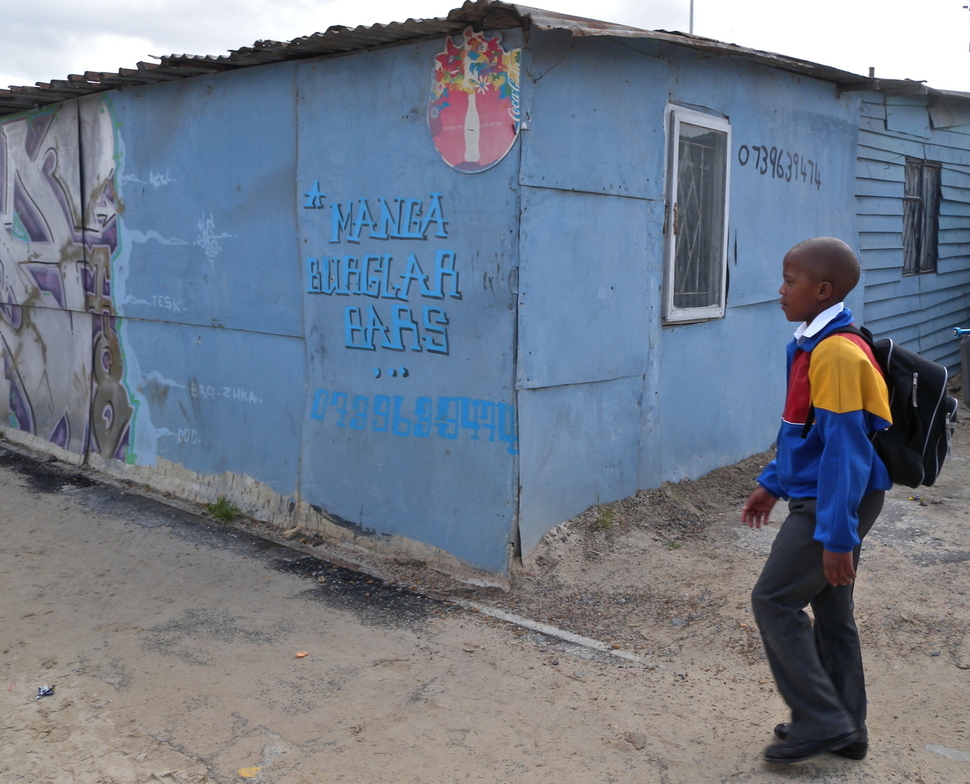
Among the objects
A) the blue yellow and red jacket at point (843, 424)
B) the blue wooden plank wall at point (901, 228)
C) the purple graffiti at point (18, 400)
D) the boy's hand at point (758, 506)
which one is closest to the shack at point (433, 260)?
the blue wooden plank wall at point (901, 228)

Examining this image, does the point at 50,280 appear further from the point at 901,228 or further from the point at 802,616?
the point at 901,228

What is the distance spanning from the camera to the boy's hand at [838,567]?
8.84 ft

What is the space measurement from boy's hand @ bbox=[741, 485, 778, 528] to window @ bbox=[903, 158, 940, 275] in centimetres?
727

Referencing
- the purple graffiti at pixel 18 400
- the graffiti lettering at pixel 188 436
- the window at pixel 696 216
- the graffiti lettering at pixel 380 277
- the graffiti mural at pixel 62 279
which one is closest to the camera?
the graffiti lettering at pixel 380 277

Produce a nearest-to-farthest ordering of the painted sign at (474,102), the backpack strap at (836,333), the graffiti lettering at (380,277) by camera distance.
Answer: the backpack strap at (836,333) < the painted sign at (474,102) < the graffiti lettering at (380,277)

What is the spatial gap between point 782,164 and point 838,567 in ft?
16.1

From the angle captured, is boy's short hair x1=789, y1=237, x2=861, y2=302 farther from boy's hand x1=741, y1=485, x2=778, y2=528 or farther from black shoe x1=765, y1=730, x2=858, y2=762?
black shoe x1=765, y1=730, x2=858, y2=762

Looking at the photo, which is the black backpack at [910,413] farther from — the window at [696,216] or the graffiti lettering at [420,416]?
the window at [696,216]

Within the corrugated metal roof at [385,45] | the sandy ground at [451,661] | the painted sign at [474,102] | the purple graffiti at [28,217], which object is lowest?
the sandy ground at [451,661]

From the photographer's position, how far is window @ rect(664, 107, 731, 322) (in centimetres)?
561

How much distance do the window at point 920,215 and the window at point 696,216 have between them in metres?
4.16

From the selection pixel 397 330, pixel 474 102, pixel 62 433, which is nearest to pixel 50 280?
pixel 62 433

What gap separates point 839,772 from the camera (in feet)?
9.91

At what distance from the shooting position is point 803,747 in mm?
2938
